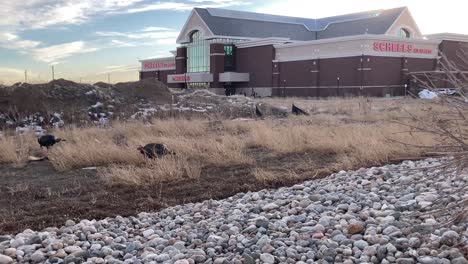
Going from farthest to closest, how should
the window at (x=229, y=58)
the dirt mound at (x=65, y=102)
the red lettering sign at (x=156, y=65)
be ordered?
the red lettering sign at (x=156, y=65)
the window at (x=229, y=58)
the dirt mound at (x=65, y=102)

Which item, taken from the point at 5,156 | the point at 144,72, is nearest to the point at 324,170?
the point at 5,156

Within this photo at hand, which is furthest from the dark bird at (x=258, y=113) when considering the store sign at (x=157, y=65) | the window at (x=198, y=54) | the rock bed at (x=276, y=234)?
the store sign at (x=157, y=65)

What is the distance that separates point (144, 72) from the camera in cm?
9656

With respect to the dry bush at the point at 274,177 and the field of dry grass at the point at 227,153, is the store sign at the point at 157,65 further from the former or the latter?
the dry bush at the point at 274,177

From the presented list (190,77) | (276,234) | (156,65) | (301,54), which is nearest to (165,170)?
(276,234)

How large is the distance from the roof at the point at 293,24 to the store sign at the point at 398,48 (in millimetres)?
8746

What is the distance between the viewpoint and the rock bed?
4289 mm

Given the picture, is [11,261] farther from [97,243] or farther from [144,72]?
[144,72]

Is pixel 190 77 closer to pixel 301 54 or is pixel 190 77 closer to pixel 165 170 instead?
pixel 301 54

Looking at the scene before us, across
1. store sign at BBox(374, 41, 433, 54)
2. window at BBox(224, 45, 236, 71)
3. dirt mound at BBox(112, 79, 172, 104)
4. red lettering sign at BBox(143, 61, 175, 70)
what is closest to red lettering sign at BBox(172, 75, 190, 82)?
red lettering sign at BBox(143, 61, 175, 70)

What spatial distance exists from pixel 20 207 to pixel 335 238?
4501 millimetres

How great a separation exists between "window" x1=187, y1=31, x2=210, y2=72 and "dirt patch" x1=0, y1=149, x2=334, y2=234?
67430 millimetres

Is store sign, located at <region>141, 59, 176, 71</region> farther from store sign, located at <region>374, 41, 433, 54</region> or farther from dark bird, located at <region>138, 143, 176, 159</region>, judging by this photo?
dark bird, located at <region>138, 143, 176, 159</region>

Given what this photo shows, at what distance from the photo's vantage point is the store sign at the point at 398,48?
57.7m
